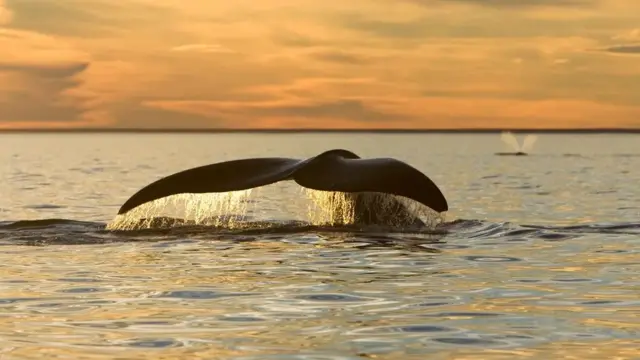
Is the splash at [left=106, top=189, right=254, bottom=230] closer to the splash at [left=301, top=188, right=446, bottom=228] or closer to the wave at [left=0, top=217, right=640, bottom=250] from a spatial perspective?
the wave at [left=0, top=217, right=640, bottom=250]

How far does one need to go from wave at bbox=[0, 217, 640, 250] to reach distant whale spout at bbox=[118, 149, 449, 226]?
2.35 ft

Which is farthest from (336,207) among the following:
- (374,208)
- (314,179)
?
(314,179)

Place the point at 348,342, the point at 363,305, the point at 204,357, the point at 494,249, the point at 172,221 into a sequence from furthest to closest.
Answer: the point at 172,221
the point at 494,249
the point at 363,305
the point at 348,342
the point at 204,357

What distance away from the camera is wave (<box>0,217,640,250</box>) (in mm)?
16312

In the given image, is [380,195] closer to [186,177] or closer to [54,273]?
[186,177]

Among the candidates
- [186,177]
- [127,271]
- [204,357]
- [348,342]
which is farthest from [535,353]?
[186,177]

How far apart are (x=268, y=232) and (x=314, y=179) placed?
2156 millimetres

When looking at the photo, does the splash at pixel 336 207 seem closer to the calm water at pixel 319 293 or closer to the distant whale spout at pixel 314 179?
the calm water at pixel 319 293

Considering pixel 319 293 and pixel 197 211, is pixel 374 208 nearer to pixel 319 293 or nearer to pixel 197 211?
pixel 197 211

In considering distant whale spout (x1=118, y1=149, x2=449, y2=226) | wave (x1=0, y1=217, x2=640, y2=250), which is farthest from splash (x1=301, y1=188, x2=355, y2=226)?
distant whale spout (x1=118, y1=149, x2=449, y2=226)

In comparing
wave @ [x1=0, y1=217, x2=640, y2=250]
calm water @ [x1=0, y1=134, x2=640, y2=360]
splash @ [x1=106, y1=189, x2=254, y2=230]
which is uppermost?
splash @ [x1=106, y1=189, x2=254, y2=230]

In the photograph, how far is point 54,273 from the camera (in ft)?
41.8

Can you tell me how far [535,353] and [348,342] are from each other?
1.36 m

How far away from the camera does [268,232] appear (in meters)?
17.5
